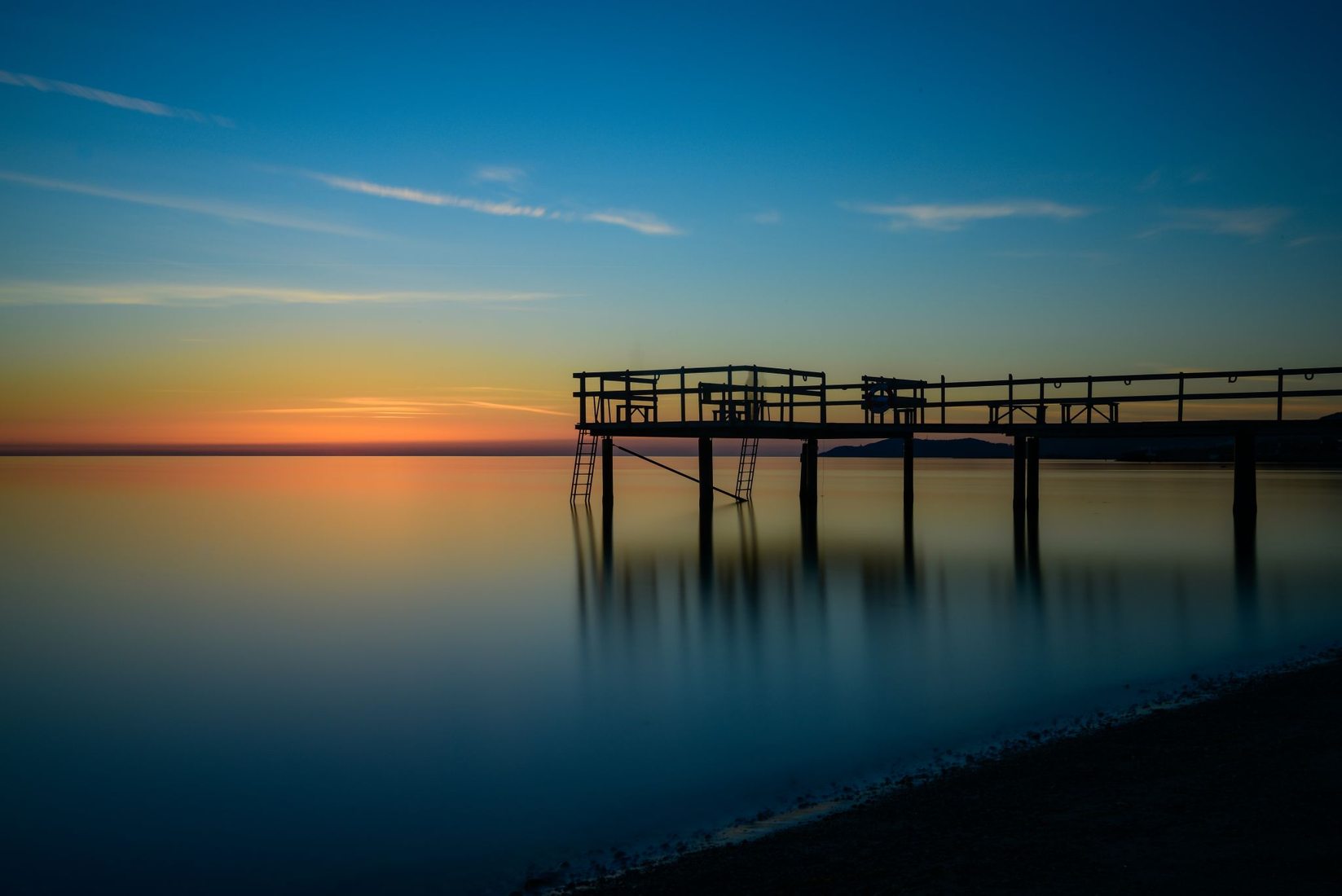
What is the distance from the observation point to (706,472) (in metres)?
33.0

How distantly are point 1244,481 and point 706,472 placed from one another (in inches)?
621

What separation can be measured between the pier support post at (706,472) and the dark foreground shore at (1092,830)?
2479 centimetres

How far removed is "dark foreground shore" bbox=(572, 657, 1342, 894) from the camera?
4996 millimetres

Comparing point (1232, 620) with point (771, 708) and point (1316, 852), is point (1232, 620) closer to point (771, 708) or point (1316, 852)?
point (771, 708)

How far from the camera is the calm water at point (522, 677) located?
7004 millimetres

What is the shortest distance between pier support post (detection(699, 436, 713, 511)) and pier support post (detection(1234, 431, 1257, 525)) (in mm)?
15103

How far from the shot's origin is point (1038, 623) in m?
14.2

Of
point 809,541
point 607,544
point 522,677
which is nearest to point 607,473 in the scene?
point 607,544

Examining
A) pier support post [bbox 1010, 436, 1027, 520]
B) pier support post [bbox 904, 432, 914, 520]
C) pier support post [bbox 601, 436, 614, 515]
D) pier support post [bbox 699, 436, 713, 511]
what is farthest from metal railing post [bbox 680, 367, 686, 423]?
pier support post [bbox 1010, 436, 1027, 520]

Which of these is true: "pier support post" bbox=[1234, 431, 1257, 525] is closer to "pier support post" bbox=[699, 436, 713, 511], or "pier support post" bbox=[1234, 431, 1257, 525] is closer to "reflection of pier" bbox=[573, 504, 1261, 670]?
"reflection of pier" bbox=[573, 504, 1261, 670]

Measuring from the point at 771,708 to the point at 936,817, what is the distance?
389 centimetres

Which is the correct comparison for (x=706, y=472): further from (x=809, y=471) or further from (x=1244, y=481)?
(x=1244, y=481)

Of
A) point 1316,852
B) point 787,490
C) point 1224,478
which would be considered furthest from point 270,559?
point 1224,478

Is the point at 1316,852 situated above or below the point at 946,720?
above
